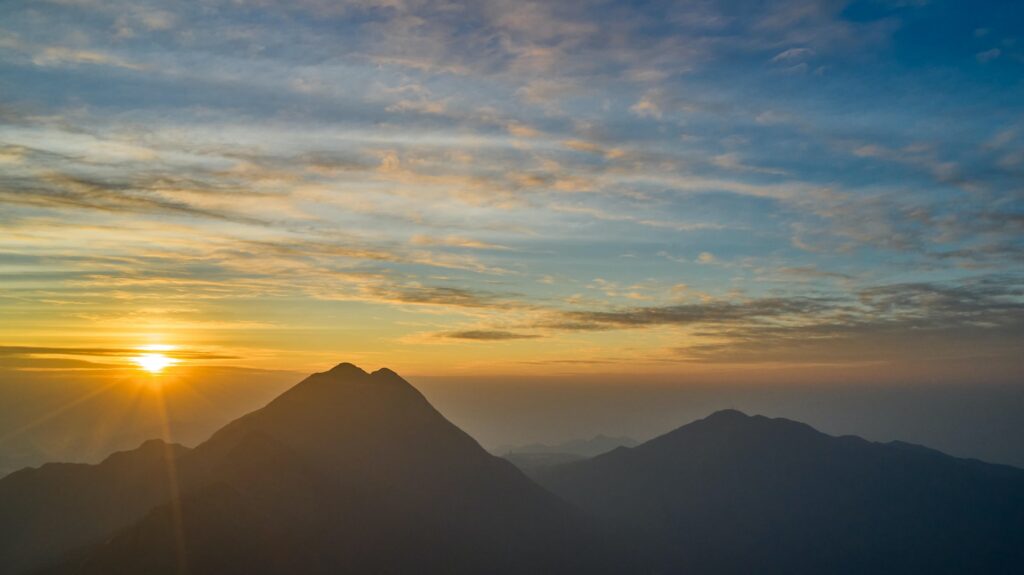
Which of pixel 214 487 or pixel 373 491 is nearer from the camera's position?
pixel 214 487

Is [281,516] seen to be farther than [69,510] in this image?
No

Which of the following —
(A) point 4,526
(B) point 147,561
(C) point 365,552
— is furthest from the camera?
(A) point 4,526

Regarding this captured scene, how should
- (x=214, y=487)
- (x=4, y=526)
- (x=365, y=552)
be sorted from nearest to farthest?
(x=214, y=487)
(x=365, y=552)
(x=4, y=526)

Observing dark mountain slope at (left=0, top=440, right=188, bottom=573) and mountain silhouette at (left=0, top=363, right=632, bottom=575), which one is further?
dark mountain slope at (left=0, top=440, right=188, bottom=573)

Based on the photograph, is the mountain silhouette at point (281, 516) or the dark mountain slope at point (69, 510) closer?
the mountain silhouette at point (281, 516)

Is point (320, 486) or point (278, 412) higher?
point (278, 412)

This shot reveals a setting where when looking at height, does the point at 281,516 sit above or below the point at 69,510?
below

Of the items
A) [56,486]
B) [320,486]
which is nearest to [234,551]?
[320,486]

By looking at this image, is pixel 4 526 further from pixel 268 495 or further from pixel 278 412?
pixel 268 495
